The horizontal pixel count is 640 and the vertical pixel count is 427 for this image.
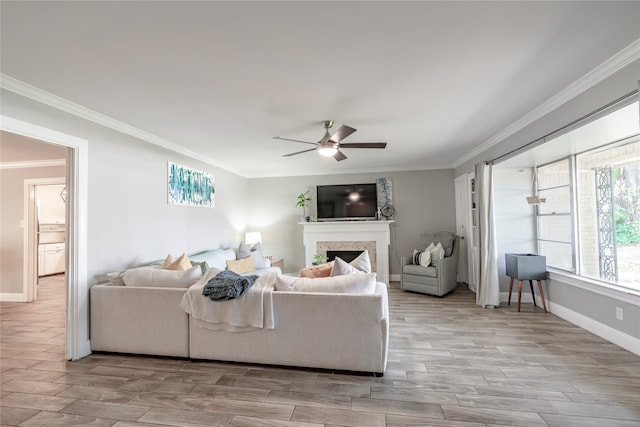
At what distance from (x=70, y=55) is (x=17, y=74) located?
2.14ft

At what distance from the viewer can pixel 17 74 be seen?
7.44 feet

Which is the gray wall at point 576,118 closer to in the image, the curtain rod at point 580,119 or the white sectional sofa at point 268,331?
the curtain rod at point 580,119

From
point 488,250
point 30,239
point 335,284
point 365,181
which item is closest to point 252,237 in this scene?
point 365,181

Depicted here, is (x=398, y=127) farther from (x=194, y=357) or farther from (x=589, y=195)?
(x=194, y=357)

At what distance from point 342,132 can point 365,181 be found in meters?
3.53

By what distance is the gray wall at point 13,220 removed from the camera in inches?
198

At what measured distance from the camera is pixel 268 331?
2580 mm

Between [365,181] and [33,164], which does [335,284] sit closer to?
[365,181]

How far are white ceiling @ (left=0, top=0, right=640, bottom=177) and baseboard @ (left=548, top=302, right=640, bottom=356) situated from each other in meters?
2.44

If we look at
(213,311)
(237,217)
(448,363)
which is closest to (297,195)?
(237,217)

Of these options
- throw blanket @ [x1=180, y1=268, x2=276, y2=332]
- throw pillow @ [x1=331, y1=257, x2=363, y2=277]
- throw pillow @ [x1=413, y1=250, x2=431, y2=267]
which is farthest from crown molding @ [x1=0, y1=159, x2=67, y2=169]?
throw pillow @ [x1=413, y1=250, x2=431, y2=267]

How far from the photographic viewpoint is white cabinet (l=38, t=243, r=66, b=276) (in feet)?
24.4

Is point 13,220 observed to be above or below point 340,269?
above

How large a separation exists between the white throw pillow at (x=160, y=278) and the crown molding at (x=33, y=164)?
11.5 feet
